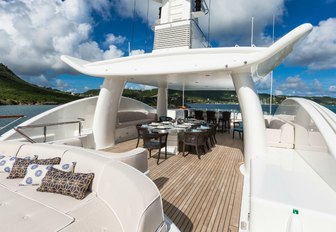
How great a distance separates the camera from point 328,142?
2.35 metres

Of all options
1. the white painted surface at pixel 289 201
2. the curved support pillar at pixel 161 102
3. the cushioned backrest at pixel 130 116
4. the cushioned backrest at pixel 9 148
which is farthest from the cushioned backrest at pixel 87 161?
the curved support pillar at pixel 161 102

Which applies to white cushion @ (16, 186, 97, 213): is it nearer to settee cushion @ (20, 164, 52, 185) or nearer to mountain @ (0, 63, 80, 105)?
settee cushion @ (20, 164, 52, 185)

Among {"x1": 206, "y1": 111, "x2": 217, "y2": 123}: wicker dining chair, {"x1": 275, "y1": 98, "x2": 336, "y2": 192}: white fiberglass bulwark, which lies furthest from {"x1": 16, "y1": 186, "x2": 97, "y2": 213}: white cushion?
{"x1": 206, "y1": 111, "x2": 217, "y2": 123}: wicker dining chair

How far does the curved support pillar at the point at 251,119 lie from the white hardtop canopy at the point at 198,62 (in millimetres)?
374

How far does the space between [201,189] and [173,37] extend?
6174 mm

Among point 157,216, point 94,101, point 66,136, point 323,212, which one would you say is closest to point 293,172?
point 323,212

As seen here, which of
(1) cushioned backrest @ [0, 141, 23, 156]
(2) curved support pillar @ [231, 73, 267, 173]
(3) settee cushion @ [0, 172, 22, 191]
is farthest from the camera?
(2) curved support pillar @ [231, 73, 267, 173]

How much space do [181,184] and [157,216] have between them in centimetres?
196

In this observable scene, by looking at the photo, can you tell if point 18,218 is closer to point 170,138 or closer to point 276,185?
point 276,185

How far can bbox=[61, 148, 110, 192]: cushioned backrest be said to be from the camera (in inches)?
93.2

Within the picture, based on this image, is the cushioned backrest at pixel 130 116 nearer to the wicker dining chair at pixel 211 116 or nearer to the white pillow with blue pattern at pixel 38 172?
the wicker dining chair at pixel 211 116

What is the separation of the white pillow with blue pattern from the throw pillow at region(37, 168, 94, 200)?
13 centimetres

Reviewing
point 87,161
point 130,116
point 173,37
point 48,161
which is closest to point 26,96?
point 130,116

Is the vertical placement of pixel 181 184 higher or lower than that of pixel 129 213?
lower
